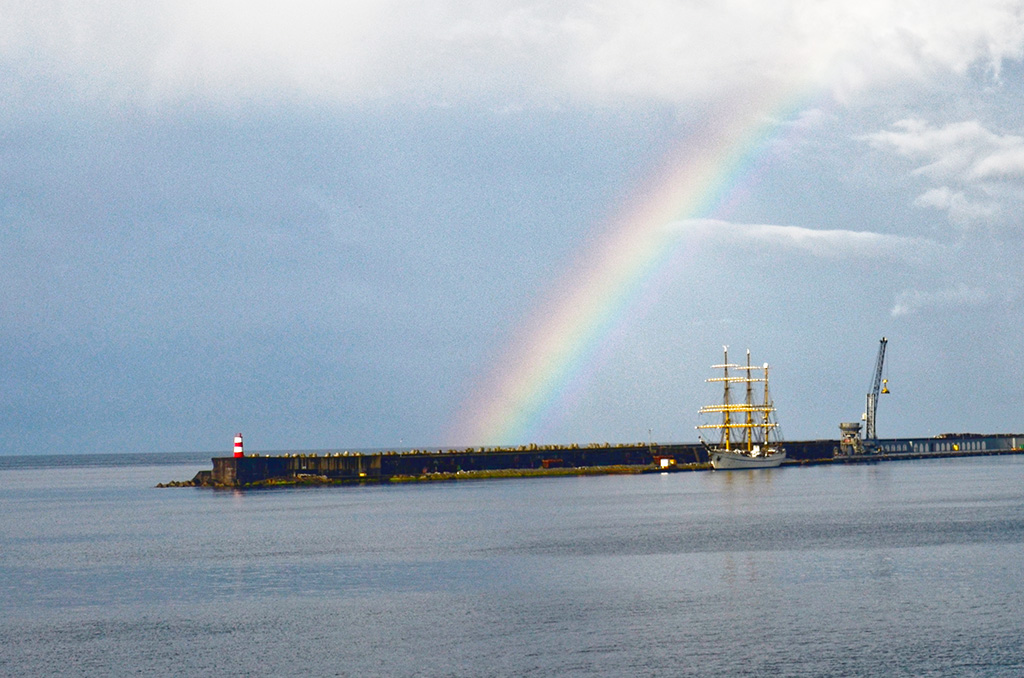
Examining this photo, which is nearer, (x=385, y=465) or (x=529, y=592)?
(x=529, y=592)

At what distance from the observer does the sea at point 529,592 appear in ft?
133

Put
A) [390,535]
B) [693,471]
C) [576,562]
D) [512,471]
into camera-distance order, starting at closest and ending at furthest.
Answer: [576,562] → [390,535] → [512,471] → [693,471]

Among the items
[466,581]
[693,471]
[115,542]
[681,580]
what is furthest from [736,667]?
[693,471]

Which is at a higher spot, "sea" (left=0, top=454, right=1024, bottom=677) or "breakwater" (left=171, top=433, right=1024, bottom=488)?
"breakwater" (left=171, top=433, right=1024, bottom=488)

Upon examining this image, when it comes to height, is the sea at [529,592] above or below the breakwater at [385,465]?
below

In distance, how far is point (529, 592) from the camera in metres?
54.8

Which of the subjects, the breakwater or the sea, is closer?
the sea

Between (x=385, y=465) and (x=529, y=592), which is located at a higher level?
(x=385, y=465)

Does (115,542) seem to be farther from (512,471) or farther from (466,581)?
(512,471)

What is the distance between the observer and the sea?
40.5m

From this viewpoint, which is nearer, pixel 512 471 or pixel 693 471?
pixel 512 471

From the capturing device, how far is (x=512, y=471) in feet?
604

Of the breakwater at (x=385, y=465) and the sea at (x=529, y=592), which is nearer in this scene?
the sea at (x=529, y=592)

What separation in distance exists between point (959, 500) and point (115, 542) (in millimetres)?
74428
